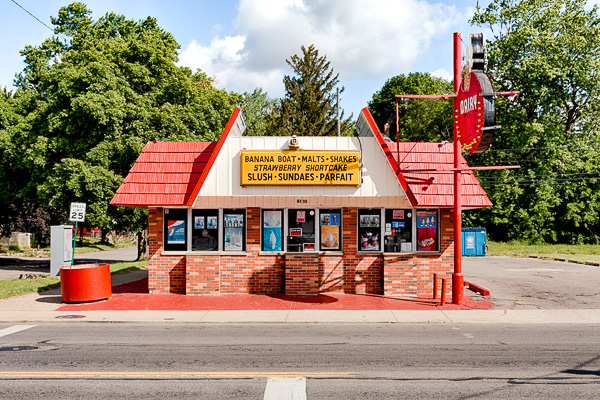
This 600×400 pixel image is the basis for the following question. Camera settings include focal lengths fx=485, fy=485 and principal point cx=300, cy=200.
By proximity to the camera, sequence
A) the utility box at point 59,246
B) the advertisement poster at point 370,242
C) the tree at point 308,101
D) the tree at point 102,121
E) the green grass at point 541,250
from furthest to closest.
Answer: the tree at point 308,101, the green grass at point 541,250, the tree at point 102,121, the utility box at point 59,246, the advertisement poster at point 370,242

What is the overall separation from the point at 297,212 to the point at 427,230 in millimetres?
3855

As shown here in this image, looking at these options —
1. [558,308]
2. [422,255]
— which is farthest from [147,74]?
[558,308]

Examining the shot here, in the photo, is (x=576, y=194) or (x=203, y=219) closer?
(x=203, y=219)

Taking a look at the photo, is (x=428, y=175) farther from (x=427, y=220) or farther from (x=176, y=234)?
(x=176, y=234)

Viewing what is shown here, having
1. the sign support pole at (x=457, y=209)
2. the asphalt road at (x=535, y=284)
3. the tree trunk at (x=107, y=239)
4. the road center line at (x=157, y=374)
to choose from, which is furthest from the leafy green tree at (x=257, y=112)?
the road center line at (x=157, y=374)

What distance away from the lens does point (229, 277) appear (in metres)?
14.3

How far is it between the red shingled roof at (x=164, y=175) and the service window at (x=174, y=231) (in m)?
0.84

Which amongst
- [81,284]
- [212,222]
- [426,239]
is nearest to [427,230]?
[426,239]

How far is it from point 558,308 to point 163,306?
10.3 m

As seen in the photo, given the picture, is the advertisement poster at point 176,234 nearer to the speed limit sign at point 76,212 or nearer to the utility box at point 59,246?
the speed limit sign at point 76,212

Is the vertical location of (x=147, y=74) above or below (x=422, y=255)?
above

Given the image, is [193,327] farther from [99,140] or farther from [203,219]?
[99,140]

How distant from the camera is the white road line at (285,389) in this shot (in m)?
6.00

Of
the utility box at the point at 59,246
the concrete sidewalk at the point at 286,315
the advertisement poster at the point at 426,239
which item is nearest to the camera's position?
the concrete sidewalk at the point at 286,315
